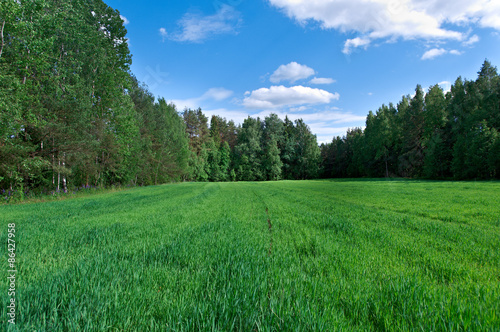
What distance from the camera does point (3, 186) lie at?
14328mm

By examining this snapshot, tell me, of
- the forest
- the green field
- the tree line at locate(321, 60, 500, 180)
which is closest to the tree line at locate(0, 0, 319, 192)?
the forest

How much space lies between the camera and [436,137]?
1526 inches

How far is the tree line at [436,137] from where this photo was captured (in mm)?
31016

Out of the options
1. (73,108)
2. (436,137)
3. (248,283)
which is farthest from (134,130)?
(436,137)

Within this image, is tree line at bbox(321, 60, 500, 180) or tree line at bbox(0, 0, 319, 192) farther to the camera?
tree line at bbox(321, 60, 500, 180)

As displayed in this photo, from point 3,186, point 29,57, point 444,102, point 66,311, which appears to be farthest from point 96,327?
point 444,102

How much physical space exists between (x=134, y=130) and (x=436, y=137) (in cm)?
4929

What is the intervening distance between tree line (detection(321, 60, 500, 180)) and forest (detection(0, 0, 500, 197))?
0.20 metres

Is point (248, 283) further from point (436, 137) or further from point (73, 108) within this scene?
point (436, 137)

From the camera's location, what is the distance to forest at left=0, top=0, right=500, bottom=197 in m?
12.0

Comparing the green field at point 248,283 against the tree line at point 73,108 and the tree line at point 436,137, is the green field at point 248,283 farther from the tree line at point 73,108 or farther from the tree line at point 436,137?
the tree line at point 436,137

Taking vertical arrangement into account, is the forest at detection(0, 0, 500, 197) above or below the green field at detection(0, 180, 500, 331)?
above

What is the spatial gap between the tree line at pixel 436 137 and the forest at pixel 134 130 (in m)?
0.20

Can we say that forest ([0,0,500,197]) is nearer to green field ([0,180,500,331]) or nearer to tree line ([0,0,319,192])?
tree line ([0,0,319,192])
